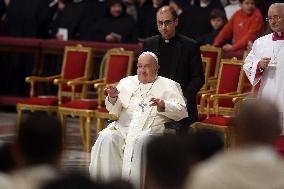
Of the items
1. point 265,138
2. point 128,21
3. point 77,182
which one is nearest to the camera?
point 77,182

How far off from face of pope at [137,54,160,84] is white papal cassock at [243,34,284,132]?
1.02 metres

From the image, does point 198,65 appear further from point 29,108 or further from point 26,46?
point 26,46

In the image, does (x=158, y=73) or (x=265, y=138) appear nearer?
(x=265, y=138)

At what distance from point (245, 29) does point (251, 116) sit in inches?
386

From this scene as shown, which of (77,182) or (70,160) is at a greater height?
(77,182)

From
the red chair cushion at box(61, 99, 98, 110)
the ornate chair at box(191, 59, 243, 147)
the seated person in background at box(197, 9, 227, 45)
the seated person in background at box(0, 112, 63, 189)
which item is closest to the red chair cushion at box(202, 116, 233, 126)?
the ornate chair at box(191, 59, 243, 147)

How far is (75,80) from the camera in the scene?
13703mm

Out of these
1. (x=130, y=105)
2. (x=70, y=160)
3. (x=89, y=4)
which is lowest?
(x=70, y=160)

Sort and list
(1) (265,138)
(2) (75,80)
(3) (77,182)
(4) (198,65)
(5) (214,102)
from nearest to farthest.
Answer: (3) (77,182) → (1) (265,138) → (4) (198,65) → (5) (214,102) → (2) (75,80)

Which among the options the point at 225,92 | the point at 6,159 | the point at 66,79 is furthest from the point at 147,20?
the point at 6,159

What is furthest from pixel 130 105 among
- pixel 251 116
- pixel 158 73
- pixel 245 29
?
pixel 251 116

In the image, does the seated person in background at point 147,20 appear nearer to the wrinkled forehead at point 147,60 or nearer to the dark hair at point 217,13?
the dark hair at point 217,13

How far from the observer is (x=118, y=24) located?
53.9 feet

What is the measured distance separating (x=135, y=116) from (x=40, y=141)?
5588mm
